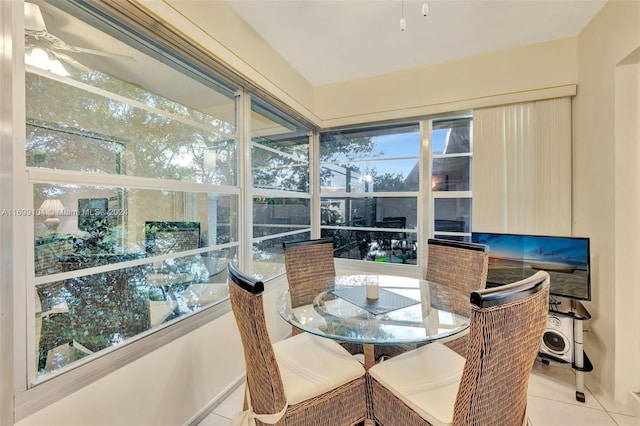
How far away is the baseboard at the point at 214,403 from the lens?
171 centimetres

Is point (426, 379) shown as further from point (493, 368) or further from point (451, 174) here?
point (451, 174)

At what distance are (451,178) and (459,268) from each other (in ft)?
3.77

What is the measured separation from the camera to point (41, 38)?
1125mm

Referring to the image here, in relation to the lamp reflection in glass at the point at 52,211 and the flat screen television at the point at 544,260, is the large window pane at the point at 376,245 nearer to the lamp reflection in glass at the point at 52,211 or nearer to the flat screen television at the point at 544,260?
the flat screen television at the point at 544,260

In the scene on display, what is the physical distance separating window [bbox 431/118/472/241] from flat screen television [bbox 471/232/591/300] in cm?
38

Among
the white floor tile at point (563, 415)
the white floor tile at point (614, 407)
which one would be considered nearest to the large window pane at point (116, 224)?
the white floor tile at point (563, 415)

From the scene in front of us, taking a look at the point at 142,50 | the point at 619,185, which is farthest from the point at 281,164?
the point at 619,185

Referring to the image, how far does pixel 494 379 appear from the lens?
0.95 m

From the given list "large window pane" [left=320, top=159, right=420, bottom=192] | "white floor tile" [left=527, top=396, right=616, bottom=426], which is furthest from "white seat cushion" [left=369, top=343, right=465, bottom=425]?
"large window pane" [left=320, top=159, right=420, bottom=192]

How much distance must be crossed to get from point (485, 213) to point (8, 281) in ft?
10.4

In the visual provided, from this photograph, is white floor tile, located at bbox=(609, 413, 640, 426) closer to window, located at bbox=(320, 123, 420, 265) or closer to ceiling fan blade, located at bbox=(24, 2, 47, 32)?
window, located at bbox=(320, 123, 420, 265)

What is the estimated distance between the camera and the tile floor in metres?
1.76

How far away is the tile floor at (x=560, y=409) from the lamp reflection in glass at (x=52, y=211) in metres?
1.44

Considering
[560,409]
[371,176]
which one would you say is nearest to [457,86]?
[371,176]
